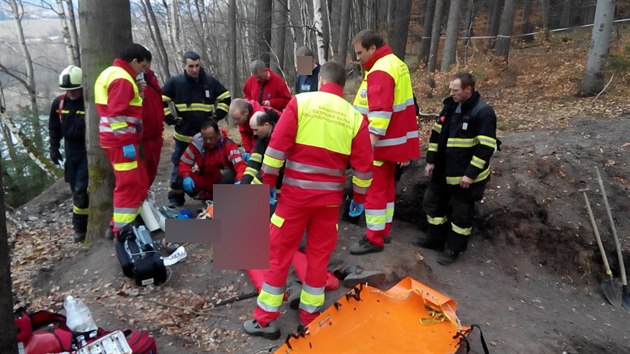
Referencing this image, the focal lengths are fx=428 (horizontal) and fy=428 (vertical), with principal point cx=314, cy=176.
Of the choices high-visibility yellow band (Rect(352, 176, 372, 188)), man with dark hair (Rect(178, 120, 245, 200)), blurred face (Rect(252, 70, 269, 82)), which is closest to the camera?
high-visibility yellow band (Rect(352, 176, 372, 188))

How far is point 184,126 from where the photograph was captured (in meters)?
5.94

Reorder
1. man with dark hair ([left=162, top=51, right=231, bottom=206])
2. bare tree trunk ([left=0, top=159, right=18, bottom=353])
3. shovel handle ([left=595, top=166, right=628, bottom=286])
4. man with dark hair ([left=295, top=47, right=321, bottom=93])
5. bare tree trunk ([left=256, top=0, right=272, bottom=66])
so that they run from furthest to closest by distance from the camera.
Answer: bare tree trunk ([left=256, top=0, right=272, bottom=66])
man with dark hair ([left=295, top=47, right=321, bottom=93])
man with dark hair ([left=162, top=51, right=231, bottom=206])
shovel handle ([left=595, top=166, right=628, bottom=286])
bare tree trunk ([left=0, top=159, right=18, bottom=353])

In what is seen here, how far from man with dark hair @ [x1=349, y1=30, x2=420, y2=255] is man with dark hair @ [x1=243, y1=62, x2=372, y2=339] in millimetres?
924

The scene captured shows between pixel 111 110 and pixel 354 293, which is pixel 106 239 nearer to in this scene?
pixel 111 110

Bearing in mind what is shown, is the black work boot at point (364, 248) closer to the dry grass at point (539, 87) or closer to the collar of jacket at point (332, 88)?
the collar of jacket at point (332, 88)

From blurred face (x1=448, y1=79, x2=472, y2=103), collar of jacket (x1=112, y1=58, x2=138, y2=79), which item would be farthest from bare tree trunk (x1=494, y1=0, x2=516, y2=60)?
collar of jacket (x1=112, y1=58, x2=138, y2=79)

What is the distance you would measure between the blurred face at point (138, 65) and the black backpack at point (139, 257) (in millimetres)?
1679

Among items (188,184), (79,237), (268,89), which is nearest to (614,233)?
(268,89)

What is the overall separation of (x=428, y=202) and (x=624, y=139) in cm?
355

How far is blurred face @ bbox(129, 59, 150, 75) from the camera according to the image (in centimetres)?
451

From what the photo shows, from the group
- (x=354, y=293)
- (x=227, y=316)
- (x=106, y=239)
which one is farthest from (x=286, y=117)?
(x=106, y=239)

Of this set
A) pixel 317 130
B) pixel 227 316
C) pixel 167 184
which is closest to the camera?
pixel 317 130

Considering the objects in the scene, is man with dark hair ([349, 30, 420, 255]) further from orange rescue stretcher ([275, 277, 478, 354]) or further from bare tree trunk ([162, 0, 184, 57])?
bare tree trunk ([162, 0, 184, 57])

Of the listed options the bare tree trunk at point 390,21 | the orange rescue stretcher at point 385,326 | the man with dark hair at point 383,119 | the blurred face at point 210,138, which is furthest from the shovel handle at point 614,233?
the bare tree trunk at point 390,21
